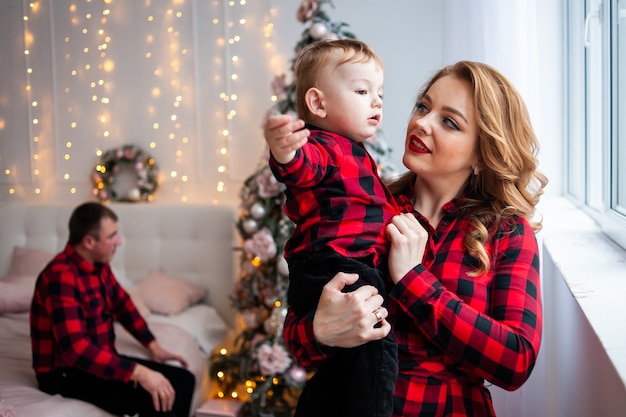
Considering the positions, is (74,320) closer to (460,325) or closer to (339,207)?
(339,207)

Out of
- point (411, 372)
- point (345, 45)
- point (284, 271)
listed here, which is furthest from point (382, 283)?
point (284, 271)

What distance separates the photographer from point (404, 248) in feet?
4.14

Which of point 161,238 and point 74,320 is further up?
point 161,238

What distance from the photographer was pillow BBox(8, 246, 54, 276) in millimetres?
4266

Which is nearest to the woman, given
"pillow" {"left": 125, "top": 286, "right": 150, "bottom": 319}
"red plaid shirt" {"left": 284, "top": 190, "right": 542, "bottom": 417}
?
"red plaid shirt" {"left": 284, "top": 190, "right": 542, "bottom": 417}

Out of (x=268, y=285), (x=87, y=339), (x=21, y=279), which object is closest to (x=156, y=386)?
(x=87, y=339)

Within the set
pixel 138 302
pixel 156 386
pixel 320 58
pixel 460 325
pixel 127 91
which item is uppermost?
pixel 127 91

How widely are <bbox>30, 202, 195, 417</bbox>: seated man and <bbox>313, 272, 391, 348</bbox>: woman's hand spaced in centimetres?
186

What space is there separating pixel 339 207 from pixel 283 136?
0.26 metres

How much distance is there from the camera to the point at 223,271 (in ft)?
13.5

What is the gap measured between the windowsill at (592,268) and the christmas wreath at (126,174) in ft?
9.64

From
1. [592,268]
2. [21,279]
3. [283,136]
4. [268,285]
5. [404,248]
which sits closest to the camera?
[283,136]

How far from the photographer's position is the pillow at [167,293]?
3.84m

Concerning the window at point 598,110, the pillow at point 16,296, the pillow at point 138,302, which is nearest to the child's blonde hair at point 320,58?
the window at point 598,110
